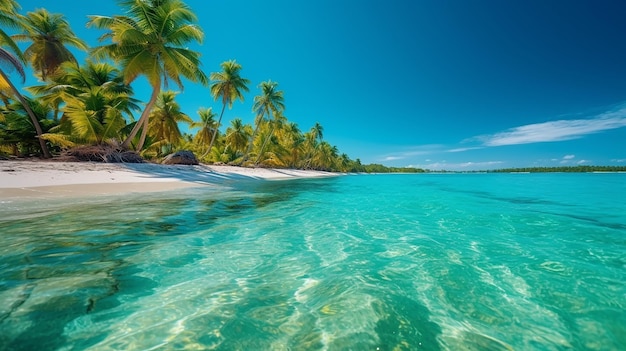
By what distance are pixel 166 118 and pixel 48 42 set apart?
10.5 meters

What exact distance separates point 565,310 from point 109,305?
416 centimetres

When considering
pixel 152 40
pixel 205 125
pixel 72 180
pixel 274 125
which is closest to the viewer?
pixel 72 180

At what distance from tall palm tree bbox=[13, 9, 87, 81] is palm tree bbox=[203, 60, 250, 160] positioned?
11.6 m

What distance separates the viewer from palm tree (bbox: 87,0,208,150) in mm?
15953

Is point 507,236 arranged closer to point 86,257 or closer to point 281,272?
point 281,272

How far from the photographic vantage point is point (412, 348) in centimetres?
181

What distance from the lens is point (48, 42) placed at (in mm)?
21922

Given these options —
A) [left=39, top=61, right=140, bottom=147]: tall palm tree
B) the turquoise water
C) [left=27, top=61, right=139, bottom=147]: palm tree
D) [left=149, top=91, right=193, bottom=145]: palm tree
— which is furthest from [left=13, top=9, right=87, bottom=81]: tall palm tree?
the turquoise water

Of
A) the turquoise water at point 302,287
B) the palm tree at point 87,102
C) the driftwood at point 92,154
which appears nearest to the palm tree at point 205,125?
the palm tree at point 87,102

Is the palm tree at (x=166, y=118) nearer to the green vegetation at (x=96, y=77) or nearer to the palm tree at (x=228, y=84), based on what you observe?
the green vegetation at (x=96, y=77)

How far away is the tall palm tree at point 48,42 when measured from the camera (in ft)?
70.4

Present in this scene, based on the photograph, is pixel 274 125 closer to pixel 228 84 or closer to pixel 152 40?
pixel 228 84

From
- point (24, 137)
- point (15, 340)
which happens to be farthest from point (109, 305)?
point (24, 137)

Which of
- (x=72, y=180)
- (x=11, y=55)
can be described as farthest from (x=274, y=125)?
(x=72, y=180)
